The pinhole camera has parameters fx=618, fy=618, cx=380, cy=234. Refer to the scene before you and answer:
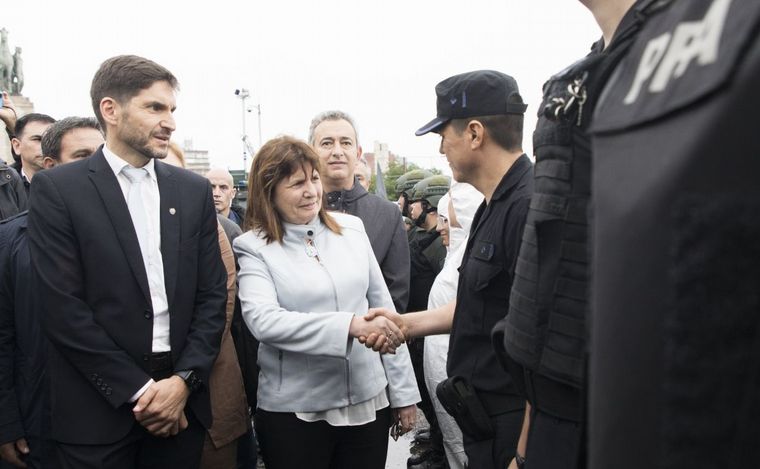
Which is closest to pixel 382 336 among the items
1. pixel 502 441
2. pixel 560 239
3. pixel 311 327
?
pixel 311 327

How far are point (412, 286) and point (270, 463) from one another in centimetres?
243

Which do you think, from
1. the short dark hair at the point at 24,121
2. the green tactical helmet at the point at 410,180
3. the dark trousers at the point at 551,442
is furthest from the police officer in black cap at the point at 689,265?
the green tactical helmet at the point at 410,180

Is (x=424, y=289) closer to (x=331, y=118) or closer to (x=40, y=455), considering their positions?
A: (x=331, y=118)

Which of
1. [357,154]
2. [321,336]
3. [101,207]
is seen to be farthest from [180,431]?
[357,154]

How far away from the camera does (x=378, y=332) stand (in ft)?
9.49

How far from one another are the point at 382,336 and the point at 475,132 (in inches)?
40.5

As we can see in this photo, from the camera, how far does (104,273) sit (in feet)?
8.83

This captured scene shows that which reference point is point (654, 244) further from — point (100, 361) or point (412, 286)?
point (412, 286)

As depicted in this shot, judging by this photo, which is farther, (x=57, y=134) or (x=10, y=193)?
(x=10, y=193)

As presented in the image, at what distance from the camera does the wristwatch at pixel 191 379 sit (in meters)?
2.79

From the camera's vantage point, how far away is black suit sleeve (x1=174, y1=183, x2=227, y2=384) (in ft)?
9.37

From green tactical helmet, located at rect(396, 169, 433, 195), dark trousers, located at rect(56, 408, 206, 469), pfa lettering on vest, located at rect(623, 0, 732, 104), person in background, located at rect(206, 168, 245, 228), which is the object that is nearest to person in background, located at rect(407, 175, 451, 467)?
green tactical helmet, located at rect(396, 169, 433, 195)

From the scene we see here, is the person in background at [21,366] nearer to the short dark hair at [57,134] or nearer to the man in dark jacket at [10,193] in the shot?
the short dark hair at [57,134]

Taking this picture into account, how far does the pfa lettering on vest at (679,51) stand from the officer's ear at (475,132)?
1.82 m
